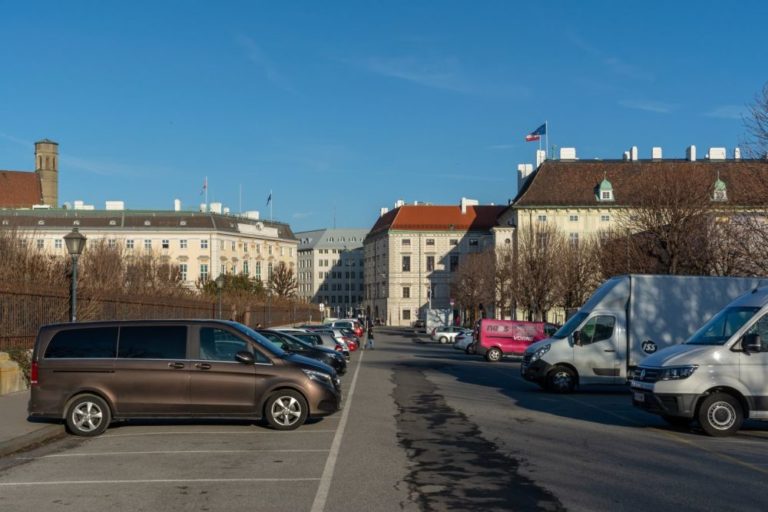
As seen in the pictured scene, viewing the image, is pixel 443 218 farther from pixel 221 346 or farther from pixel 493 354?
pixel 221 346

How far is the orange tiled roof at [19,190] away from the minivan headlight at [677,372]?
121m

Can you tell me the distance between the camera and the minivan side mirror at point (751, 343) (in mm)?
15062

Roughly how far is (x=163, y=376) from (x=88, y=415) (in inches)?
55.2

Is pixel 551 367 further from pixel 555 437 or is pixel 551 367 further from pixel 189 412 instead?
pixel 189 412

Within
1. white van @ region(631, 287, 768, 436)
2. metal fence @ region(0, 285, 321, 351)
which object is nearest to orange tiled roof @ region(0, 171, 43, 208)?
metal fence @ region(0, 285, 321, 351)

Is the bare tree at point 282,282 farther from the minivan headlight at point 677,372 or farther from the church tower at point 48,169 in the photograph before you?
the minivan headlight at point 677,372

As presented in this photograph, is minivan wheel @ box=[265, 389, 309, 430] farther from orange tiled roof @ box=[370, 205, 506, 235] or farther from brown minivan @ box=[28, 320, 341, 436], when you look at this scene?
orange tiled roof @ box=[370, 205, 506, 235]

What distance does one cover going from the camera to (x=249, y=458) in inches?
497

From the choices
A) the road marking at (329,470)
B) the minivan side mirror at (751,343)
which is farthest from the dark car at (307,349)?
the minivan side mirror at (751,343)

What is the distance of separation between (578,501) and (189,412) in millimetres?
7858

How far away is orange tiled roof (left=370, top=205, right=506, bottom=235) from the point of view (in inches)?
5507

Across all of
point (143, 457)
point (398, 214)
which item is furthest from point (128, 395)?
point (398, 214)

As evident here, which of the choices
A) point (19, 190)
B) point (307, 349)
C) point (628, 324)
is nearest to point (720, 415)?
point (628, 324)

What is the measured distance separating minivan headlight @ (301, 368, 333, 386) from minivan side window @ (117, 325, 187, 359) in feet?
6.84
